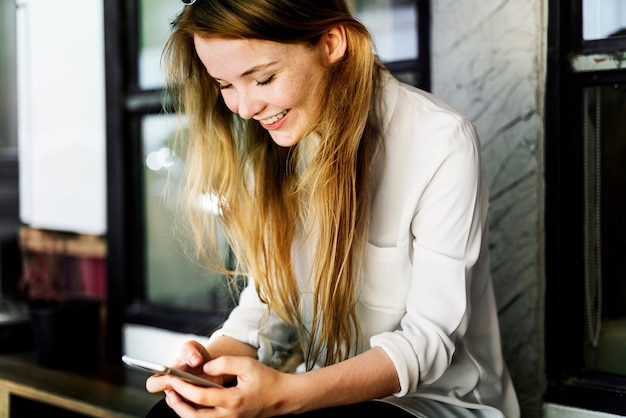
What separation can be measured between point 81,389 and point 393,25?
1.44 meters

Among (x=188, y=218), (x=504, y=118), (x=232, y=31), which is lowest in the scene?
(x=188, y=218)

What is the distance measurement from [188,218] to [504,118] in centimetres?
81

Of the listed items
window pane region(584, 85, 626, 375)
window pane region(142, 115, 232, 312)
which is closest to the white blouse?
window pane region(584, 85, 626, 375)

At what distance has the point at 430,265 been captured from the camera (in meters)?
1.50

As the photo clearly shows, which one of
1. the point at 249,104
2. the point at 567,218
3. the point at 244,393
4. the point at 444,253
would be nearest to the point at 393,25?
the point at 567,218

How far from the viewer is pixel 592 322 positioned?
2021 mm

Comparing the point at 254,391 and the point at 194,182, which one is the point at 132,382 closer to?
the point at 194,182

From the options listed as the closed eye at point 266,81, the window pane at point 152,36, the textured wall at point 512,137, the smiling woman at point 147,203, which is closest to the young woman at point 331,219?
the closed eye at point 266,81

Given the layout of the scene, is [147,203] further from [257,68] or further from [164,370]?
[164,370]

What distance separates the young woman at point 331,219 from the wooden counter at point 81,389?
70 cm

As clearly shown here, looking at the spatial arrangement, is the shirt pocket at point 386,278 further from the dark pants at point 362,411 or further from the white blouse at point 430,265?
the dark pants at point 362,411

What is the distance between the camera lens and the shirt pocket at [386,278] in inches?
63.9

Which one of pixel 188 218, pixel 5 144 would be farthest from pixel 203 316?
pixel 5 144

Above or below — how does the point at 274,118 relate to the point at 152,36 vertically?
below
